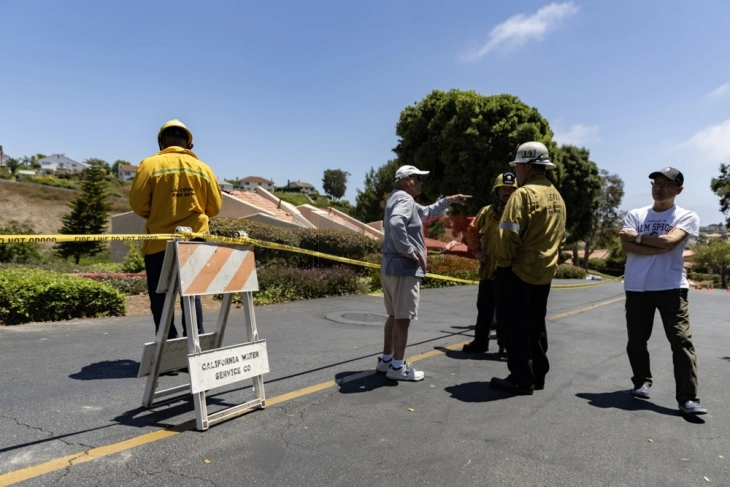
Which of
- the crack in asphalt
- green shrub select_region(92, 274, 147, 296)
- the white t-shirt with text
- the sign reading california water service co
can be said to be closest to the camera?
the crack in asphalt

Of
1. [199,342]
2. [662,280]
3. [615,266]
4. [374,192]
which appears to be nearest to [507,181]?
[662,280]

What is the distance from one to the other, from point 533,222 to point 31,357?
5.00m

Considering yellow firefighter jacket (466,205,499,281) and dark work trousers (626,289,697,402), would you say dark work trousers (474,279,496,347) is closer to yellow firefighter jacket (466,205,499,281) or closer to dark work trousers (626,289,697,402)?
yellow firefighter jacket (466,205,499,281)

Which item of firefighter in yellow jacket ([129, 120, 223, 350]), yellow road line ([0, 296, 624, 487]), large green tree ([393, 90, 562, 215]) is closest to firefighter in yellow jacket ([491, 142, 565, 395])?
yellow road line ([0, 296, 624, 487])

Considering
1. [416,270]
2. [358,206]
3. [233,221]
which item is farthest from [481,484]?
[358,206]

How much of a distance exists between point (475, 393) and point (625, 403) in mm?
1242

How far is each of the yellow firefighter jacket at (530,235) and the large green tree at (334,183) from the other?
4283 inches

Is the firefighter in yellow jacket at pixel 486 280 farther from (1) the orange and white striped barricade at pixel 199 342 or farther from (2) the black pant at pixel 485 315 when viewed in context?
(1) the orange and white striped barricade at pixel 199 342

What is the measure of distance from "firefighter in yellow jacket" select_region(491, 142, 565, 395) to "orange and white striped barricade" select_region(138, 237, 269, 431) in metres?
2.12

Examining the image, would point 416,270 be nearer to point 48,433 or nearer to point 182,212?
point 182,212

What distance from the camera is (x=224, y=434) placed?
321 cm

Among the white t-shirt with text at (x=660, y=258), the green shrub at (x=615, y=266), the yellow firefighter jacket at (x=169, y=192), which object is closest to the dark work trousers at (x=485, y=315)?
the white t-shirt with text at (x=660, y=258)

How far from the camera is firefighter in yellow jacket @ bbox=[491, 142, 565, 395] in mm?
4168

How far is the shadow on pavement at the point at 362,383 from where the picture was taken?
426 cm
